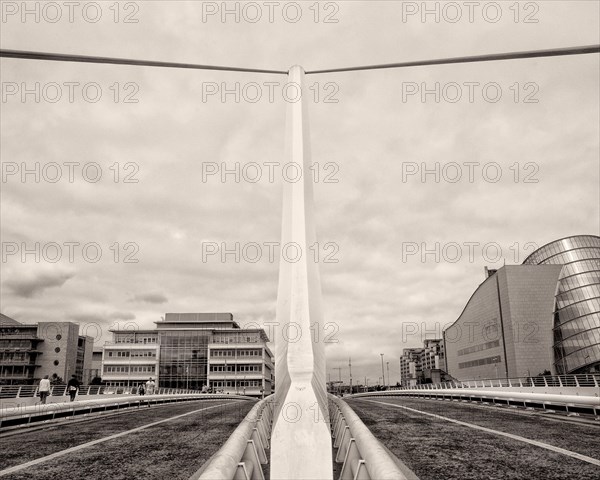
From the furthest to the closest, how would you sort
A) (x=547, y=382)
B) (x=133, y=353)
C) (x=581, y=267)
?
(x=133, y=353)
(x=581, y=267)
(x=547, y=382)

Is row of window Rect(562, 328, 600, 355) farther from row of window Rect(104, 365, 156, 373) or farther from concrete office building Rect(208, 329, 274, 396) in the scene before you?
row of window Rect(104, 365, 156, 373)

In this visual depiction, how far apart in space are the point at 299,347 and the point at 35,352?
130 metres

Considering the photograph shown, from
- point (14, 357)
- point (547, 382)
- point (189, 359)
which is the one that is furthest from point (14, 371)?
point (547, 382)

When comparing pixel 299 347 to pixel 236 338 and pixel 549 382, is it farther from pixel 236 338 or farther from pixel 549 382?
pixel 236 338

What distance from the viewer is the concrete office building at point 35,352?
115875 mm

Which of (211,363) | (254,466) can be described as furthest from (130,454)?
(211,363)

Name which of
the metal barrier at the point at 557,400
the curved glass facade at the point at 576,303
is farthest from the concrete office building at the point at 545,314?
the metal barrier at the point at 557,400

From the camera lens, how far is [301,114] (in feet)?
23.1

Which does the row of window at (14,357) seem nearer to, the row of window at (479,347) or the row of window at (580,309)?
the row of window at (479,347)

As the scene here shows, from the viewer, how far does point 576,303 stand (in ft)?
285

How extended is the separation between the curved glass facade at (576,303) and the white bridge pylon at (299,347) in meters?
83.1

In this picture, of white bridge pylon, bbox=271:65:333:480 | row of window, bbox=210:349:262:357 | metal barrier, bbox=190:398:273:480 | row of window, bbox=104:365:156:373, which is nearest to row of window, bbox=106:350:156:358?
row of window, bbox=104:365:156:373

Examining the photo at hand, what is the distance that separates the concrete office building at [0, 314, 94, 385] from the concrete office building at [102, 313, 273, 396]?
429 inches

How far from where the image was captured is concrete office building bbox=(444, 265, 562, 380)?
3676 inches
